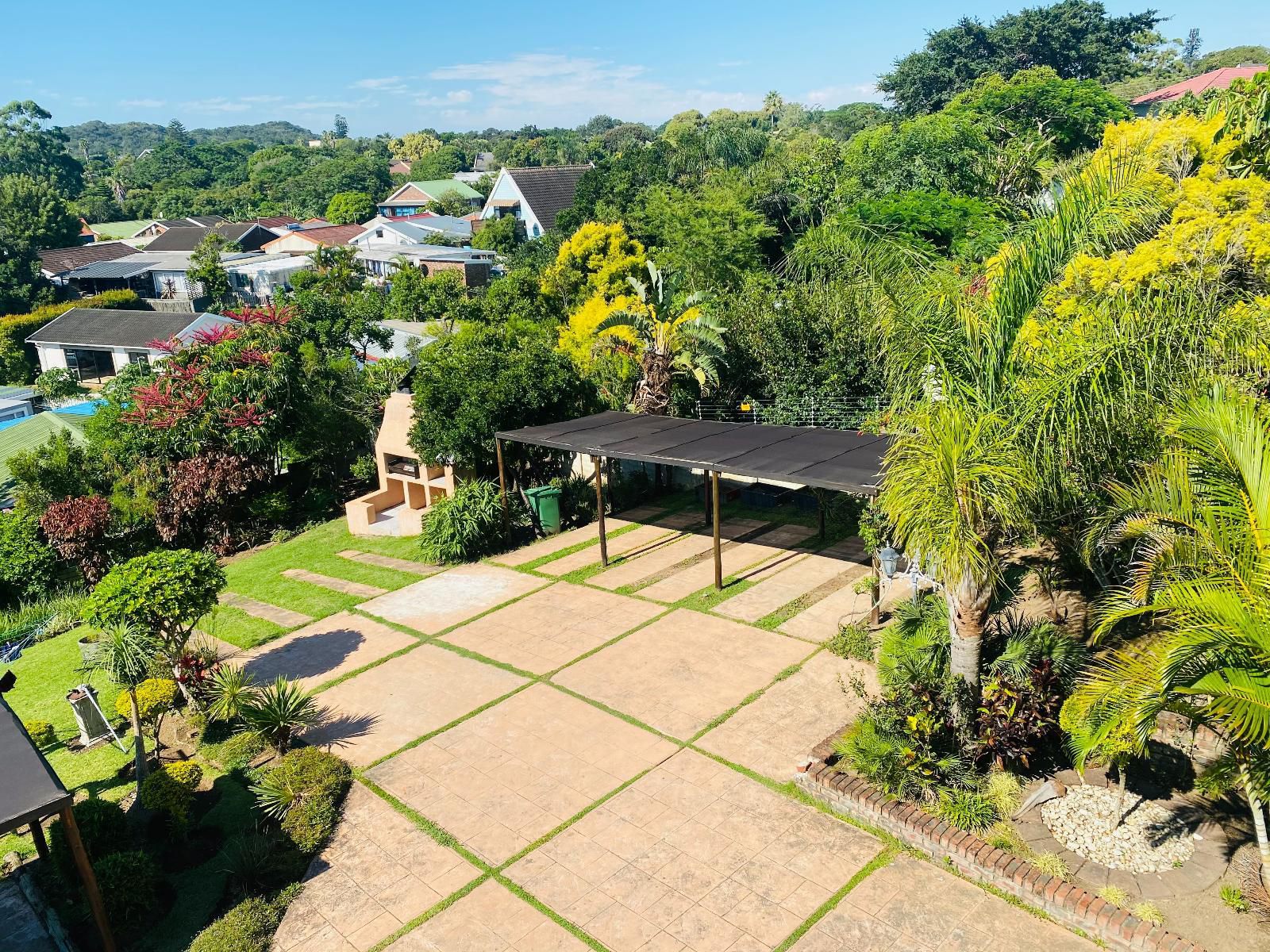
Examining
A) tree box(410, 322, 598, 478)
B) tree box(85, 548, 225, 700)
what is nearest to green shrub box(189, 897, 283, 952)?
tree box(85, 548, 225, 700)

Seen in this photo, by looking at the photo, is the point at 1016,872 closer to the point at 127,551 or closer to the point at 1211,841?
the point at 1211,841

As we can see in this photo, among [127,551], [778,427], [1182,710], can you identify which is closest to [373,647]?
[778,427]

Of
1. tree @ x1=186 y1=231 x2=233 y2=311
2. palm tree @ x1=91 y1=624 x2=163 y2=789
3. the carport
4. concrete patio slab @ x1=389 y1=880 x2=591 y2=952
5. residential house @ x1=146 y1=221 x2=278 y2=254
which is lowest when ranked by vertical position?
concrete patio slab @ x1=389 y1=880 x2=591 y2=952

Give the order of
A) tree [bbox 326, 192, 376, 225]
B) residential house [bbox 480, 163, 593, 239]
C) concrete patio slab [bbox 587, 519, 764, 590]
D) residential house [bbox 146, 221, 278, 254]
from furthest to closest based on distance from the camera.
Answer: tree [bbox 326, 192, 376, 225] < residential house [bbox 146, 221, 278, 254] < residential house [bbox 480, 163, 593, 239] < concrete patio slab [bbox 587, 519, 764, 590]

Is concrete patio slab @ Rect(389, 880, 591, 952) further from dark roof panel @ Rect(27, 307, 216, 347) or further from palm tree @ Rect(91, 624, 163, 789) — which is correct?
dark roof panel @ Rect(27, 307, 216, 347)

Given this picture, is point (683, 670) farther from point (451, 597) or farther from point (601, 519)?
point (451, 597)

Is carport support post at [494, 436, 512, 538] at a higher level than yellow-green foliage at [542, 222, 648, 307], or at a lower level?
lower

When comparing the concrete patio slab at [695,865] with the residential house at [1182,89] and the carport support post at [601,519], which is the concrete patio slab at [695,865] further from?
the residential house at [1182,89]
